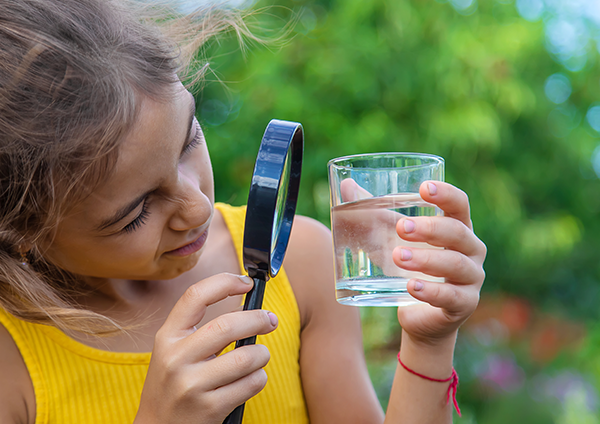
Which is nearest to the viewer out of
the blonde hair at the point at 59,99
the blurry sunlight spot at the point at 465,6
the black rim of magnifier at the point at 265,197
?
the black rim of magnifier at the point at 265,197

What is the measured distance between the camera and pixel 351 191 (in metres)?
1.18

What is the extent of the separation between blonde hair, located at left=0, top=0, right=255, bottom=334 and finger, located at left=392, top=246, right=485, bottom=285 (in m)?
0.65

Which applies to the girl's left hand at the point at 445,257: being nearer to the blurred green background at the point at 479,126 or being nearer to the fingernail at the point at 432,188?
the fingernail at the point at 432,188

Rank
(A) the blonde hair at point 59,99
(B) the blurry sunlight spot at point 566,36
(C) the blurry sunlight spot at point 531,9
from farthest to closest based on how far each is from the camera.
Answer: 1. (B) the blurry sunlight spot at point 566,36
2. (C) the blurry sunlight spot at point 531,9
3. (A) the blonde hair at point 59,99

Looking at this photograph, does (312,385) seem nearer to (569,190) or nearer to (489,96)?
(489,96)

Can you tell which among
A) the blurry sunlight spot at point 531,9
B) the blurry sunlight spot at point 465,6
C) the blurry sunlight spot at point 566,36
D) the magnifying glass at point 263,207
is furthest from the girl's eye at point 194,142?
the blurry sunlight spot at point 566,36

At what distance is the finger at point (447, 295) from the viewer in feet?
3.65

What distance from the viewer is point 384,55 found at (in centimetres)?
357

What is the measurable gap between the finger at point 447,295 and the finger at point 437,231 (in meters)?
0.09

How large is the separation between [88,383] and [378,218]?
86 centimetres

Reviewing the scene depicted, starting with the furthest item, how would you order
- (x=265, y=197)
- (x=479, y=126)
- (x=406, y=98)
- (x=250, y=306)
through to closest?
(x=406, y=98) < (x=479, y=126) < (x=250, y=306) < (x=265, y=197)

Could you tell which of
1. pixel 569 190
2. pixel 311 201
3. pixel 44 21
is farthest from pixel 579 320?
pixel 44 21

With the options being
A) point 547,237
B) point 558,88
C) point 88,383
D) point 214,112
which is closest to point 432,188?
point 88,383

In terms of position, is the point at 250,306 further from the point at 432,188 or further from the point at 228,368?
the point at 432,188
